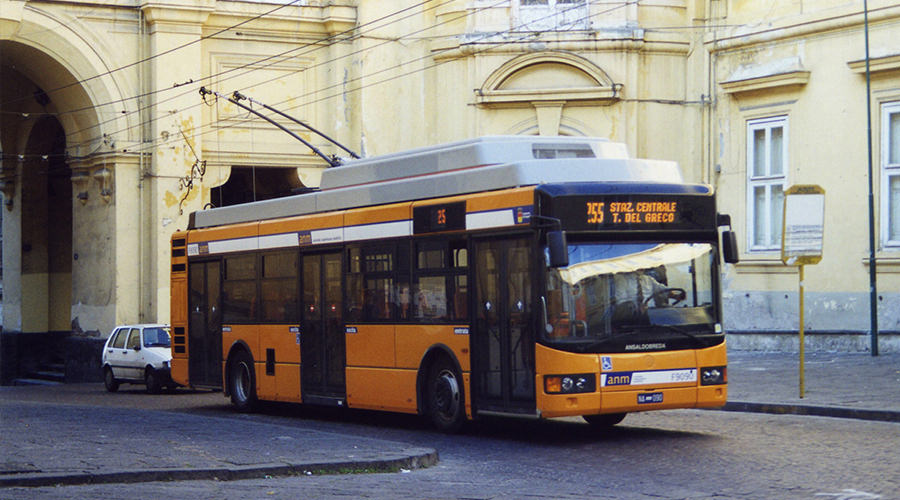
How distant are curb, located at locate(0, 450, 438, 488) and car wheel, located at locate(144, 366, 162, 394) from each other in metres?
15.6

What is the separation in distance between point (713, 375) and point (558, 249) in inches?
95.7

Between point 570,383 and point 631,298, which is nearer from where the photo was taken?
point 570,383

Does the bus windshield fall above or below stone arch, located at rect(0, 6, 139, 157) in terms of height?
below

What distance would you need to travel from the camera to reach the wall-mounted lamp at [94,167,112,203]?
105ft

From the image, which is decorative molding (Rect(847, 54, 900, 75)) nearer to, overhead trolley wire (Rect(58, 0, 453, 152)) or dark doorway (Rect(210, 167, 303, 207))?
overhead trolley wire (Rect(58, 0, 453, 152))

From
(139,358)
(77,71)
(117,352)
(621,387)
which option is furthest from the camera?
(77,71)

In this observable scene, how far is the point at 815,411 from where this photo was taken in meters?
16.6

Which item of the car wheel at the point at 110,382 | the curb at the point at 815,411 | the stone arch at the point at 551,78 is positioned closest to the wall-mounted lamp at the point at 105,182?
the car wheel at the point at 110,382

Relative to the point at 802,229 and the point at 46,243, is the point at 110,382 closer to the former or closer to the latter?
the point at 46,243

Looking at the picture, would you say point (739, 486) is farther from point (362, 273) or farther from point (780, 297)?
point (780, 297)

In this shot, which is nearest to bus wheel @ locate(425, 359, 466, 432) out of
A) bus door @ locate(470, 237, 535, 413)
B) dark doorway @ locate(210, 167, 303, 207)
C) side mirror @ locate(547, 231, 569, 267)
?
bus door @ locate(470, 237, 535, 413)

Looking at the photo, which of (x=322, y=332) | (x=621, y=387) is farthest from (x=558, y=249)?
(x=322, y=332)

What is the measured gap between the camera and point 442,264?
50.5 ft

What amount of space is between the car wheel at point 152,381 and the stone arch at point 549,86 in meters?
9.81
